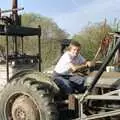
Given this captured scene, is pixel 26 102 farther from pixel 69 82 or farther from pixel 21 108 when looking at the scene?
pixel 69 82

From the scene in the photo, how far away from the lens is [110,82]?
23.8ft

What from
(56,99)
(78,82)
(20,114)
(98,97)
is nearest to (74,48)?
(78,82)

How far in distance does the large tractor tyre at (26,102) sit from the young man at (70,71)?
35cm

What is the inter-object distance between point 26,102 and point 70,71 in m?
0.85

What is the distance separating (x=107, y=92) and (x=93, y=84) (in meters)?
0.41

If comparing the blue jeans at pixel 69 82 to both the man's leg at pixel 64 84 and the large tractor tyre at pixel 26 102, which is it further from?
the large tractor tyre at pixel 26 102

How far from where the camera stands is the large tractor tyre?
7309mm

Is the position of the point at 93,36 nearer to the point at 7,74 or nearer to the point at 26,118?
the point at 7,74

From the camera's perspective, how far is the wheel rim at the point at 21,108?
7.60m

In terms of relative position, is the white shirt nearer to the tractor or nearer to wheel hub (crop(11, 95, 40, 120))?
the tractor

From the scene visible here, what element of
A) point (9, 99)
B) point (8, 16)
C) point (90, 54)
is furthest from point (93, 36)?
point (9, 99)

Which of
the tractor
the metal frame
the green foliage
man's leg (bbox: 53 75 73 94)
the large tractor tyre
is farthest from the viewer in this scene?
the green foliage

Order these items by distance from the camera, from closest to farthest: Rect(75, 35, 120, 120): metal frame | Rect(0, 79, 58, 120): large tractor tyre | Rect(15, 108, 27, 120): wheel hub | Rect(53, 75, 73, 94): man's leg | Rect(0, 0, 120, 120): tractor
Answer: Rect(75, 35, 120, 120): metal frame → Rect(0, 0, 120, 120): tractor → Rect(0, 79, 58, 120): large tractor tyre → Rect(53, 75, 73, 94): man's leg → Rect(15, 108, 27, 120): wheel hub

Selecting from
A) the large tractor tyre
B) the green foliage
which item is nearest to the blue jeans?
the large tractor tyre
